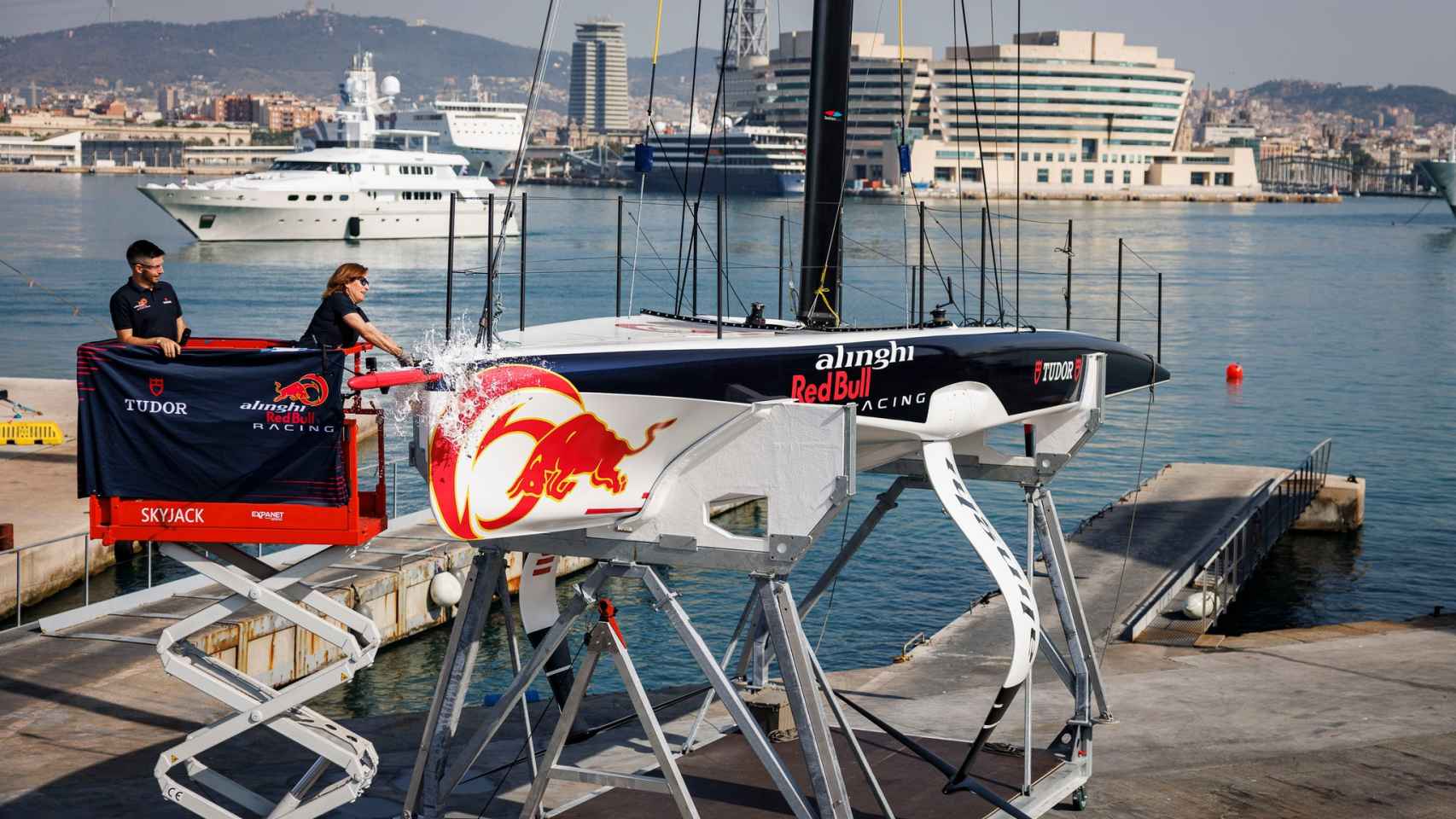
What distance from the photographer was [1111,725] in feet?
49.7

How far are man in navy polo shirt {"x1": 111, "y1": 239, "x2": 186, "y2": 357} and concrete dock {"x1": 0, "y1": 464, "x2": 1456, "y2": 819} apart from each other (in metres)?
3.93

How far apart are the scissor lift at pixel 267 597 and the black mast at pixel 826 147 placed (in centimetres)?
588

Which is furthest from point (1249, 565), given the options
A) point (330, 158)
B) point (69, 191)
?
point (69, 191)

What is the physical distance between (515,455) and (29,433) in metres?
25.9

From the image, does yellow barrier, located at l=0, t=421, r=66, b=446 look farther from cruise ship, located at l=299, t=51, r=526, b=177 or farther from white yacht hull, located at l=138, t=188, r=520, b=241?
cruise ship, located at l=299, t=51, r=526, b=177

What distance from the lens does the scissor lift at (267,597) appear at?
1007 cm

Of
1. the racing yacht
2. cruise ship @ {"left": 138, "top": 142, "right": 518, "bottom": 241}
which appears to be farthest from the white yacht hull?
the racing yacht

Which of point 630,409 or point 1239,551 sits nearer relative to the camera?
point 630,409

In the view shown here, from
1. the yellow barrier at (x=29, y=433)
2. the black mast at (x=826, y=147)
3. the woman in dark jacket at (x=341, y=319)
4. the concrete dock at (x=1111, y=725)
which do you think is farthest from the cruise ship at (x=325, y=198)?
the woman in dark jacket at (x=341, y=319)

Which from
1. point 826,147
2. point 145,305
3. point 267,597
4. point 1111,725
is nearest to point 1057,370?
point 826,147

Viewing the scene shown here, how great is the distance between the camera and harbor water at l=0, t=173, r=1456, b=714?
26.9 meters

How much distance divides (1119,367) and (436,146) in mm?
177910

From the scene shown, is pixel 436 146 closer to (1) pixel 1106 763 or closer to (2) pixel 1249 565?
(2) pixel 1249 565

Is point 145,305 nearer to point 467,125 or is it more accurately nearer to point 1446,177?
point 467,125
